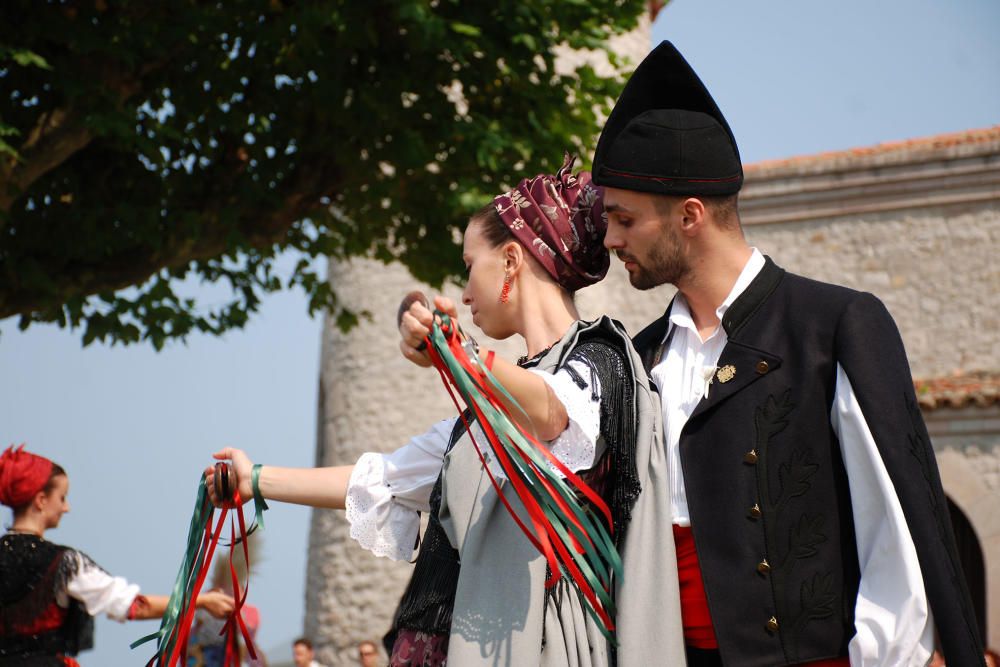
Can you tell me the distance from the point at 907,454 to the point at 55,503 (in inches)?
151

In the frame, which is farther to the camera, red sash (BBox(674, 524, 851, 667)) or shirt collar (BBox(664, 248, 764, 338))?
shirt collar (BBox(664, 248, 764, 338))

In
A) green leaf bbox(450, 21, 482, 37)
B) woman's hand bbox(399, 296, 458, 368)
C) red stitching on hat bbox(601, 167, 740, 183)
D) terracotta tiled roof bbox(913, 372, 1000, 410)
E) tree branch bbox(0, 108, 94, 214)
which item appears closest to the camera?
woman's hand bbox(399, 296, 458, 368)

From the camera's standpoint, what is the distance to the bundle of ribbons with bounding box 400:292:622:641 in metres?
2.44

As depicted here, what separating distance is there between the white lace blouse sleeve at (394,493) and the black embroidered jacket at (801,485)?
2.08 feet

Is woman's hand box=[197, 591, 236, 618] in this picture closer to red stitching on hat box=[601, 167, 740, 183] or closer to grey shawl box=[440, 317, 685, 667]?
grey shawl box=[440, 317, 685, 667]

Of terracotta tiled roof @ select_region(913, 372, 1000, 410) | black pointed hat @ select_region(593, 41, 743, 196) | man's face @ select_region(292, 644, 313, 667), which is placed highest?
terracotta tiled roof @ select_region(913, 372, 1000, 410)

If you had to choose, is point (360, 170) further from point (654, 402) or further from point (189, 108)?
point (654, 402)

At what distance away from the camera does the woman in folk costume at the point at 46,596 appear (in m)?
4.97

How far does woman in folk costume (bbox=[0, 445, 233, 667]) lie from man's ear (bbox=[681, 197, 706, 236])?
3.17m

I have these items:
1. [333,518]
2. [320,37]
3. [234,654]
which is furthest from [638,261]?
[333,518]

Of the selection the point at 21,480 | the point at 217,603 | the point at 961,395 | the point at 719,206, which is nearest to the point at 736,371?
the point at 719,206

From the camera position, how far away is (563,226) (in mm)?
2889

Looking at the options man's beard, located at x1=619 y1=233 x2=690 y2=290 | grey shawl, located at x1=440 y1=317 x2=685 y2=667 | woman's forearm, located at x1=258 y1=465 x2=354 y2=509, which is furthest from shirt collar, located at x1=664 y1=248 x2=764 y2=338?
woman's forearm, located at x1=258 y1=465 x2=354 y2=509

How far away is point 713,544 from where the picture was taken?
252cm
